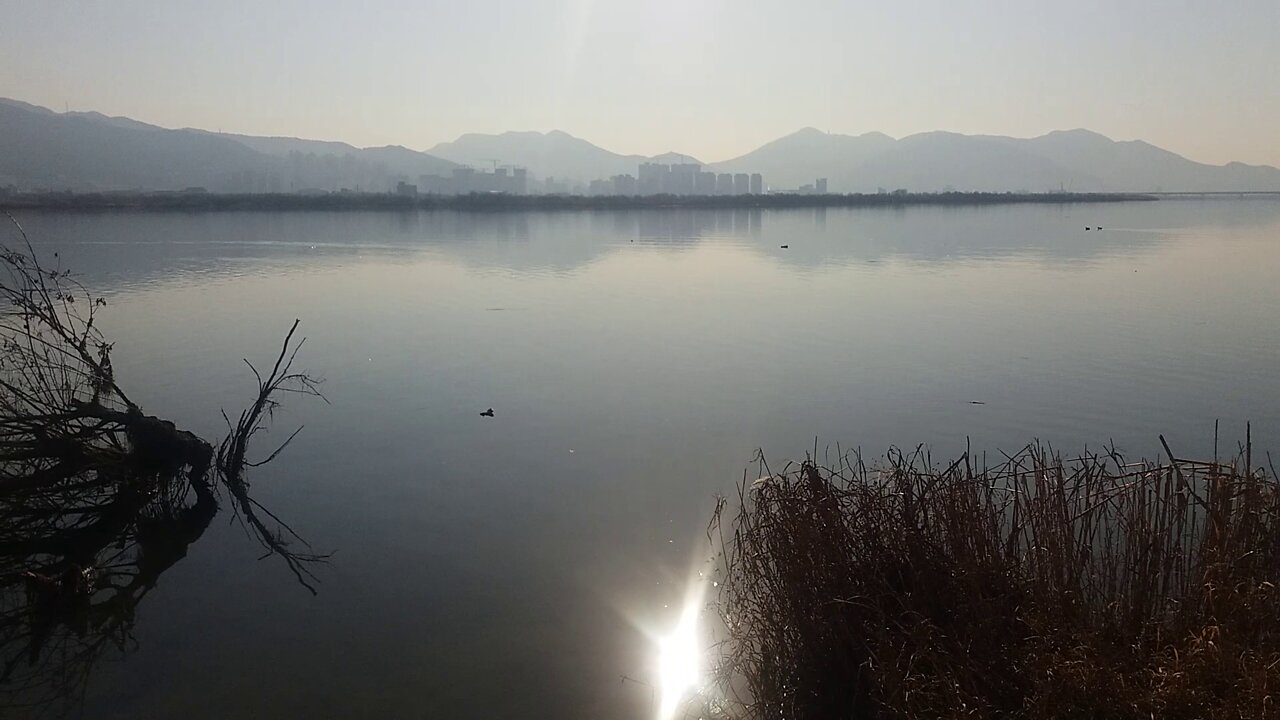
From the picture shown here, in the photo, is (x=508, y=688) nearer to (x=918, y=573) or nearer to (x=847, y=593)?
(x=847, y=593)

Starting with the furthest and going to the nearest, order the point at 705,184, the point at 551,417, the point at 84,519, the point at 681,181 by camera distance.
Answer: the point at 705,184, the point at 681,181, the point at 551,417, the point at 84,519

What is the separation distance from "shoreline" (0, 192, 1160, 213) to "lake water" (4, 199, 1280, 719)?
4497cm

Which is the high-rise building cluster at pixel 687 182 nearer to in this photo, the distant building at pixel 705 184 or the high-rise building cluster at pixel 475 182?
the distant building at pixel 705 184

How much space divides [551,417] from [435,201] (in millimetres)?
79778

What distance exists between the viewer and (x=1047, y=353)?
12.4 metres

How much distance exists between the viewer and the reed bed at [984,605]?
Answer: 135 inches

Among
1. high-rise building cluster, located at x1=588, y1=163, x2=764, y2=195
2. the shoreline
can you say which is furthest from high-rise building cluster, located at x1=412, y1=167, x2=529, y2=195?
the shoreline

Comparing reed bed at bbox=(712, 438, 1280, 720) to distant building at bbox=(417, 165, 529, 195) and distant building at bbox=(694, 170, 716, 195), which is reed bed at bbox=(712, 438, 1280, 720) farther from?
distant building at bbox=(694, 170, 716, 195)

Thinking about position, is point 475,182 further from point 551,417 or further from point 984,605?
point 984,605

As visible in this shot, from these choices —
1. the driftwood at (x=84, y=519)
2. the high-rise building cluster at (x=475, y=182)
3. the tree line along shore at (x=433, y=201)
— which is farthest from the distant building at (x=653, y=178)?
the driftwood at (x=84, y=519)

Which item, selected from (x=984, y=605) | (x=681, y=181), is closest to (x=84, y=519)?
(x=984, y=605)

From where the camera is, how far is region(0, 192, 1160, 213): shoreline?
6594cm

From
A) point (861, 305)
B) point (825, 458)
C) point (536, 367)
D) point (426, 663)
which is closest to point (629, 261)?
point (861, 305)

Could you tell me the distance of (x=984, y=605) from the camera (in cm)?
387
